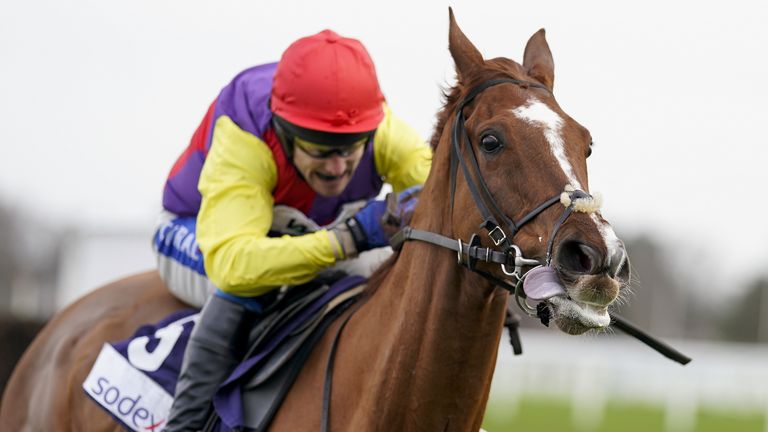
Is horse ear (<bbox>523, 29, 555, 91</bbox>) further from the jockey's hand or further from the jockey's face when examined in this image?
the jockey's face

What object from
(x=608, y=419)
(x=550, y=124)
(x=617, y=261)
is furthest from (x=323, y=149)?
(x=608, y=419)

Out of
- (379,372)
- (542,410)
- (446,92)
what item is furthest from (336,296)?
(542,410)

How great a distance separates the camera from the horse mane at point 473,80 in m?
3.99

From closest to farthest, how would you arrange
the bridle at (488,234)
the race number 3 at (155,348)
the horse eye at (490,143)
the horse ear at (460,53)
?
the bridle at (488,234)
the horse eye at (490,143)
the horse ear at (460,53)
the race number 3 at (155,348)

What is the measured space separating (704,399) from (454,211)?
1347 centimetres

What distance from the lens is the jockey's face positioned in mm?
4875

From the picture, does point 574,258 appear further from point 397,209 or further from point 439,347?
point 397,209

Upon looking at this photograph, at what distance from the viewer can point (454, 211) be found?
12.8 feet

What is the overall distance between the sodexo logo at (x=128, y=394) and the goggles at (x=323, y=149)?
127cm

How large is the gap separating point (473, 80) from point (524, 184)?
60 centimetres

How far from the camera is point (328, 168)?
16.0 feet

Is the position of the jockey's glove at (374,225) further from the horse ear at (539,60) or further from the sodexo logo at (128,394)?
the sodexo logo at (128,394)

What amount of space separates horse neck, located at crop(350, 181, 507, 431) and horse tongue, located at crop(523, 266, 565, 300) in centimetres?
42

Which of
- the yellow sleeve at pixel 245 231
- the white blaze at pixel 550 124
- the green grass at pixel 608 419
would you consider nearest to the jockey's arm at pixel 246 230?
the yellow sleeve at pixel 245 231
